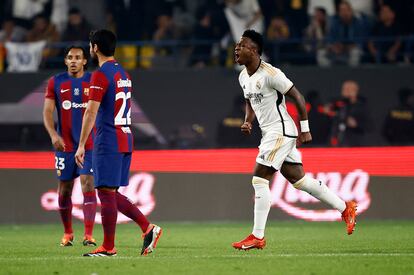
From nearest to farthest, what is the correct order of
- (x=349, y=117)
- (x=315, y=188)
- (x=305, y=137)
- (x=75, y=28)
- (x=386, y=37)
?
(x=305, y=137), (x=315, y=188), (x=349, y=117), (x=386, y=37), (x=75, y=28)

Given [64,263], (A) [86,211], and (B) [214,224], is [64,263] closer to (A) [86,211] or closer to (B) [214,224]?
(A) [86,211]

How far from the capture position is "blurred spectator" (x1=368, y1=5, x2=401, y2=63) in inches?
795

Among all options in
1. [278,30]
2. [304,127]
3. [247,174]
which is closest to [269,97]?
[304,127]

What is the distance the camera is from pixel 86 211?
43.2 feet

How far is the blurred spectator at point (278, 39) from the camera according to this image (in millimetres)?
20414

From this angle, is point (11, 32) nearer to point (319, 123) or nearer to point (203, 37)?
point (203, 37)

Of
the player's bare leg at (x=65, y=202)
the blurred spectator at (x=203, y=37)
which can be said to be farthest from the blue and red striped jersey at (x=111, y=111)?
the blurred spectator at (x=203, y=37)

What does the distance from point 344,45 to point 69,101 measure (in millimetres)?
8437

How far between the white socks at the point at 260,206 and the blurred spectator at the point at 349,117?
755 cm

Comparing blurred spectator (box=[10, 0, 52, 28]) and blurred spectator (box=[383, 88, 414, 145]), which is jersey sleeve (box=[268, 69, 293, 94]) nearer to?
blurred spectator (box=[383, 88, 414, 145])

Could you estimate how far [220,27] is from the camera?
835 inches

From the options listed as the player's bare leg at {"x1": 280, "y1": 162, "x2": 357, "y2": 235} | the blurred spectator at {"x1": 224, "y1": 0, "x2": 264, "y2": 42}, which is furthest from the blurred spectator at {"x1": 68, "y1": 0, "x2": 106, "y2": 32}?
the player's bare leg at {"x1": 280, "y1": 162, "x2": 357, "y2": 235}

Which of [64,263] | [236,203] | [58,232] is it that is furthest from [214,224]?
[64,263]

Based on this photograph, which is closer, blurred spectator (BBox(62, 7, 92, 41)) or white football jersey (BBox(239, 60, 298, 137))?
white football jersey (BBox(239, 60, 298, 137))
